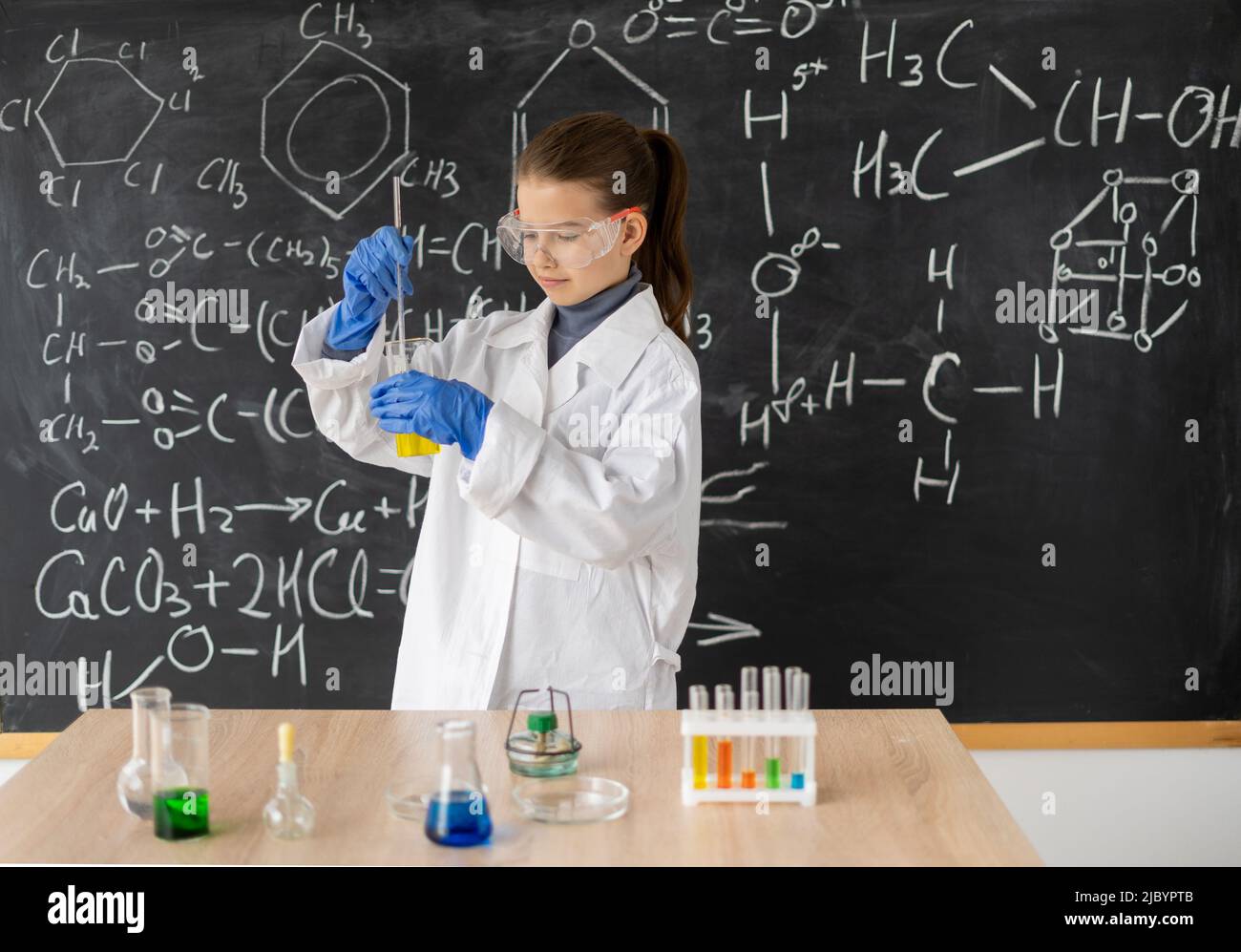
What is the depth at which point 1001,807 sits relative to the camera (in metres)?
1.52

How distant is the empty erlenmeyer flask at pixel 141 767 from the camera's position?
58.2 inches

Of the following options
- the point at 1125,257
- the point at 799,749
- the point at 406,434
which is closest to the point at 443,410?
the point at 406,434

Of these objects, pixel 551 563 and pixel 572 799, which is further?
pixel 551 563

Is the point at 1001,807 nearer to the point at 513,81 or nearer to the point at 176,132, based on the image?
the point at 513,81

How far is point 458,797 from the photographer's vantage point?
1401 mm

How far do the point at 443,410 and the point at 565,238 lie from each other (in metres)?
0.35

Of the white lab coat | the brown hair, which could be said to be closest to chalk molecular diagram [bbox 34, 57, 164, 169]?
the white lab coat

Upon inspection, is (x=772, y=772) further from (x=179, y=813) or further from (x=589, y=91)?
(x=589, y=91)

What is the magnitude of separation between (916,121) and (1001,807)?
6.08 feet

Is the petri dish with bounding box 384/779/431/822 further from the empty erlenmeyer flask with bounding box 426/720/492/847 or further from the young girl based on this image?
the young girl

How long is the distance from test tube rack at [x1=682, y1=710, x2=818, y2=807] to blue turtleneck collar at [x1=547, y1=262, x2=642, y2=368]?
82 centimetres

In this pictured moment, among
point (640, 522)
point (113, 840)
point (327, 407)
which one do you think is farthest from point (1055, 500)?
point (113, 840)

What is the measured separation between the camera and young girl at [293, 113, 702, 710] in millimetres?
1994
